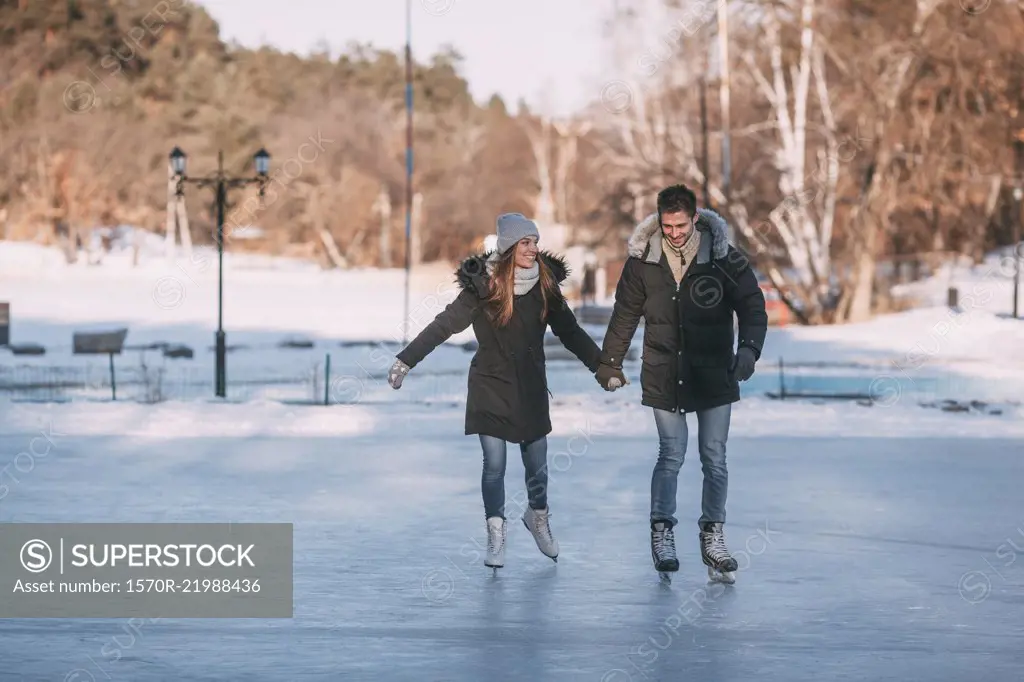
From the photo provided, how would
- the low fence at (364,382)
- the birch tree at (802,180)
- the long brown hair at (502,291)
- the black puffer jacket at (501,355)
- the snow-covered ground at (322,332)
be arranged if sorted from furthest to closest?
the birch tree at (802,180), the snow-covered ground at (322,332), the low fence at (364,382), the black puffer jacket at (501,355), the long brown hair at (502,291)

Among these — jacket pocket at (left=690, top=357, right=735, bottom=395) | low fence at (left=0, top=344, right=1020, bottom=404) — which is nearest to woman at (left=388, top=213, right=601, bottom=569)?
jacket pocket at (left=690, top=357, right=735, bottom=395)

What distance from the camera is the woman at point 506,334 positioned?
363 inches

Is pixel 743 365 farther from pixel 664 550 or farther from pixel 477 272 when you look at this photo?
pixel 477 272

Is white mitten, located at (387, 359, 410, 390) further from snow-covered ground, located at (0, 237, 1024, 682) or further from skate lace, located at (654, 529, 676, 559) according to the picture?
skate lace, located at (654, 529, 676, 559)

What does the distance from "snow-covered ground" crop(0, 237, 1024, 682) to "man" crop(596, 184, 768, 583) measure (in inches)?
33.3

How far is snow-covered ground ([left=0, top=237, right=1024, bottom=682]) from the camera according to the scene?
7.30 metres

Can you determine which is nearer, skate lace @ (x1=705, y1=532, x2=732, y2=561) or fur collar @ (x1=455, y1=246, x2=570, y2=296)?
skate lace @ (x1=705, y1=532, x2=732, y2=561)

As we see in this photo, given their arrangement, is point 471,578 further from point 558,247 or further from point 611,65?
point 558,247

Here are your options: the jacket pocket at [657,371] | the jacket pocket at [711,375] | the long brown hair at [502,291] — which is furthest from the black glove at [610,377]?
the long brown hair at [502,291]

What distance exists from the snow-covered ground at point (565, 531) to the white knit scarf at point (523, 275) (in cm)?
151

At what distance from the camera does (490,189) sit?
9781cm

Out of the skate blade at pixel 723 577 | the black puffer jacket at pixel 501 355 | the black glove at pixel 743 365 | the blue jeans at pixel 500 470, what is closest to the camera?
the black glove at pixel 743 365

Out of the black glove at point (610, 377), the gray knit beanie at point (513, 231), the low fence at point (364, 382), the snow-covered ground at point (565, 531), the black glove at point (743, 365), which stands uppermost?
the gray knit beanie at point (513, 231)

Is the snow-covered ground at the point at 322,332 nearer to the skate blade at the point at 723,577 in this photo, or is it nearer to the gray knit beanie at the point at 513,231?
the gray knit beanie at the point at 513,231
